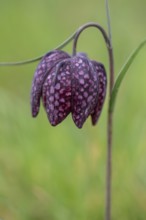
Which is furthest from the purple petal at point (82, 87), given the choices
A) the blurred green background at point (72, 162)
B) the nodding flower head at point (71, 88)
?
the blurred green background at point (72, 162)

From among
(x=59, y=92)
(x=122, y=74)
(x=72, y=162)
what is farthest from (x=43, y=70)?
(x=72, y=162)

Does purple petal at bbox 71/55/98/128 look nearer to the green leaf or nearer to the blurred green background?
the green leaf

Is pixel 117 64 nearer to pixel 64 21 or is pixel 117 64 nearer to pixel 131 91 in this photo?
pixel 131 91

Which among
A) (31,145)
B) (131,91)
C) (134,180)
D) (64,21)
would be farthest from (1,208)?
(64,21)

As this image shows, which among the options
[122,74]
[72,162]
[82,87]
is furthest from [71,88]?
[72,162]

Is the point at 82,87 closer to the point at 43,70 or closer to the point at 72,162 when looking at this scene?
the point at 43,70

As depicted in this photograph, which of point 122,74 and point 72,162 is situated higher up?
point 122,74

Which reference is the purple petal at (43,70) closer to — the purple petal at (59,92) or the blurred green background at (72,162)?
the purple petal at (59,92)

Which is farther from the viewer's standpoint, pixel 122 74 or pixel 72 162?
pixel 72 162
